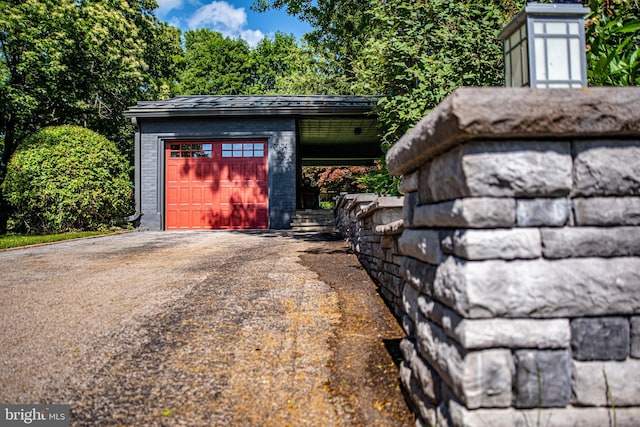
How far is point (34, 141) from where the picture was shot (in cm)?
999

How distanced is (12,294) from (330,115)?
876 centimetres

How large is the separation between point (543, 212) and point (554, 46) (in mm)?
1013

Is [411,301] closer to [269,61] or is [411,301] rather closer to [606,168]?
[606,168]

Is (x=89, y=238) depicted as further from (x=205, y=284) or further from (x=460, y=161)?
(x=460, y=161)

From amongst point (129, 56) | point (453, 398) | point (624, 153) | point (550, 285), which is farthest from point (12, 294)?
point (129, 56)

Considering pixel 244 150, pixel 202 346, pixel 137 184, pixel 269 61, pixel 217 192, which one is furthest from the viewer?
pixel 269 61

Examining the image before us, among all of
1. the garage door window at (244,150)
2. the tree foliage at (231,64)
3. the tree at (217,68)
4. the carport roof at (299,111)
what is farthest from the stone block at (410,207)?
the tree at (217,68)

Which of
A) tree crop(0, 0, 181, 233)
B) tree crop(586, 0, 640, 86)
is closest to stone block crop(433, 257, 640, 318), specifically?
tree crop(586, 0, 640, 86)

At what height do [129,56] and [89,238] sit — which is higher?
[129,56]

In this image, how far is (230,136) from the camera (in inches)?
447

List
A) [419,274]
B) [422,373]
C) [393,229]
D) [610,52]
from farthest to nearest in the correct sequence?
1. [610,52]
2. [393,229]
3. [419,274]
4. [422,373]

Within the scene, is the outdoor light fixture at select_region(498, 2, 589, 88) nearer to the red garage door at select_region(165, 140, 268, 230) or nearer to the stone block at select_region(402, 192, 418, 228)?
the stone block at select_region(402, 192, 418, 228)

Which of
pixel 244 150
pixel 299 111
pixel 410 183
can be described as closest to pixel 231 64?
pixel 244 150

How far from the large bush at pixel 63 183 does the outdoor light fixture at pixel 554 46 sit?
10243 mm
